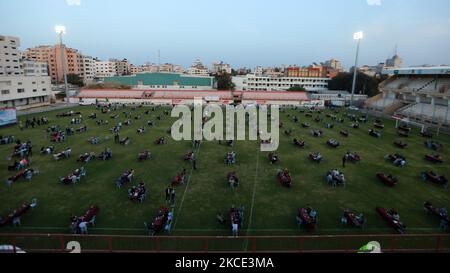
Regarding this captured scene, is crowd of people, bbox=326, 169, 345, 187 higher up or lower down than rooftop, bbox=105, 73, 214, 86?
lower down

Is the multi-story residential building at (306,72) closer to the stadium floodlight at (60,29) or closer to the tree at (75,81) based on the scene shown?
the tree at (75,81)

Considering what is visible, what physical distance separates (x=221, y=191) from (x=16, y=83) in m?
47.1

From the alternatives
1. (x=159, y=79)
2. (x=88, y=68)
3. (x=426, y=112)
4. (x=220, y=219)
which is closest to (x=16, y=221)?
(x=220, y=219)

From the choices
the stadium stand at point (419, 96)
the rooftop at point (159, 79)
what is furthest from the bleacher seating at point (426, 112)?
the rooftop at point (159, 79)

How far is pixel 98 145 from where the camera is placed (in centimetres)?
2475

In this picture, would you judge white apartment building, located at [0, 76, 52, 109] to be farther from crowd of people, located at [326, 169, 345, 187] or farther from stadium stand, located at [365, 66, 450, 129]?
stadium stand, located at [365, 66, 450, 129]

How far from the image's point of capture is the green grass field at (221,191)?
12391 mm

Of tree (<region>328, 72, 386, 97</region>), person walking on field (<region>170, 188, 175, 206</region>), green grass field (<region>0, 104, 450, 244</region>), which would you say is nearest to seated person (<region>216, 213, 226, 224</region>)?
green grass field (<region>0, 104, 450, 244</region>)

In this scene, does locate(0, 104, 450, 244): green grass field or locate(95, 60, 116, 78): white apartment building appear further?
locate(95, 60, 116, 78): white apartment building

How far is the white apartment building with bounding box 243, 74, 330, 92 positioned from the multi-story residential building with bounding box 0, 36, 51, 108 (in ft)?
191

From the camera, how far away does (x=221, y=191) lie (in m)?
15.9

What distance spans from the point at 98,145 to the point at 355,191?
2054 cm

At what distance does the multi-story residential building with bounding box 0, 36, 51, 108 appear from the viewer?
44.9 metres
